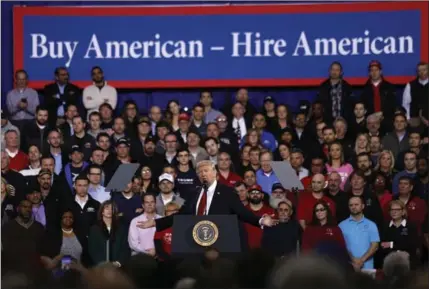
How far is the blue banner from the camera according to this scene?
1962 cm

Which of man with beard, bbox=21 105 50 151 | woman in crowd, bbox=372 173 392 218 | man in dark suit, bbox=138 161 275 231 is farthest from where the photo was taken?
man with beard, bbox=21 105 50 151

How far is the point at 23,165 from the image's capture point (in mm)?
16703

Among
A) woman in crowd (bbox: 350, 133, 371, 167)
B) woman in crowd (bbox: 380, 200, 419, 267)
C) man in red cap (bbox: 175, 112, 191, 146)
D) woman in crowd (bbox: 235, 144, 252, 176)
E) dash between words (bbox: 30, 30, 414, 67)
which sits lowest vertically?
woman in crowd (bbox: 380, 200, 419, 267)

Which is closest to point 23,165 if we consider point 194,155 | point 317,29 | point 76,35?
point 194,155

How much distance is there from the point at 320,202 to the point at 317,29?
595cm

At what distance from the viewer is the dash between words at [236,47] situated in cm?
1964

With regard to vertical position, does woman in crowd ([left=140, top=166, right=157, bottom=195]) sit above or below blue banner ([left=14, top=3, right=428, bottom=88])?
below

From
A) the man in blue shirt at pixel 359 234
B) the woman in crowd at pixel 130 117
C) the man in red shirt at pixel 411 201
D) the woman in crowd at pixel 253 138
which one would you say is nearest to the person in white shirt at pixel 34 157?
the woman in crowd at pixel 130 117

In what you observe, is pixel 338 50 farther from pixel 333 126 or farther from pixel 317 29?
pixel 333 126

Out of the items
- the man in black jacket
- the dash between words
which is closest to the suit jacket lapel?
the man in black jacket

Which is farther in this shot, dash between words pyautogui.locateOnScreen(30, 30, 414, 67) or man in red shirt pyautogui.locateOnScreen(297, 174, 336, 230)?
dash between words pyautogui.locateOnScreen(30, 30, 414, 67)

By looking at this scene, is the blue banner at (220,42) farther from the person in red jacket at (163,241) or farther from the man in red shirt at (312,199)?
the person in red jacket at (163,241)

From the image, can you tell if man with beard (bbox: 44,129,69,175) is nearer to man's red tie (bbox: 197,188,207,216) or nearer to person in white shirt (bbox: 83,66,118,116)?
person in white shirt (bbox: 83,66,118,116)

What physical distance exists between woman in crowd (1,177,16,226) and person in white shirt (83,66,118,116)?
10.8 feet
